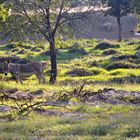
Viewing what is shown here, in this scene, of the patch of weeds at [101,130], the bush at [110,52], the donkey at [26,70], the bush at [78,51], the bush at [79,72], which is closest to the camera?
the patch of weeds at [101,130]

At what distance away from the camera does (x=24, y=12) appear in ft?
95.4

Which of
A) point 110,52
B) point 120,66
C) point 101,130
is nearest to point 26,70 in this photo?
point 120,66

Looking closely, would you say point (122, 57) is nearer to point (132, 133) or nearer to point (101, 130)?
point (101, 130)

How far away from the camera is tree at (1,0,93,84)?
28797mm

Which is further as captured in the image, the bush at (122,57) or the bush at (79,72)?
the bush at (122,57)

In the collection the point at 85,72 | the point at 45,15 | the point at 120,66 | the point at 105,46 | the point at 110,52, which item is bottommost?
the point at 85,72

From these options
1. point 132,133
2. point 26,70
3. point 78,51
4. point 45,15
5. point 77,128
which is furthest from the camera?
point 78,51

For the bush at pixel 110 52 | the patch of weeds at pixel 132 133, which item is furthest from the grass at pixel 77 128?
the bush at pixel 110 52

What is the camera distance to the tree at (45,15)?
94.5ft

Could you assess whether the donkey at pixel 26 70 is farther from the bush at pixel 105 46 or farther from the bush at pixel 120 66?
the bush at pixel 105 46

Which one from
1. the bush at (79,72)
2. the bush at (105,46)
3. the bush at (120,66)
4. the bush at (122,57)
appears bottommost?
the bush at (79,72)

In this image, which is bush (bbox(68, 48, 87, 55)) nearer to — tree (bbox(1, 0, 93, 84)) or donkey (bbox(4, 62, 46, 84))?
tree (bbox(1, 0, 93, 84))

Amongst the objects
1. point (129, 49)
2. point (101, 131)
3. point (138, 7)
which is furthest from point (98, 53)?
point (101, 131)

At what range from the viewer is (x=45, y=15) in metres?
29.5
